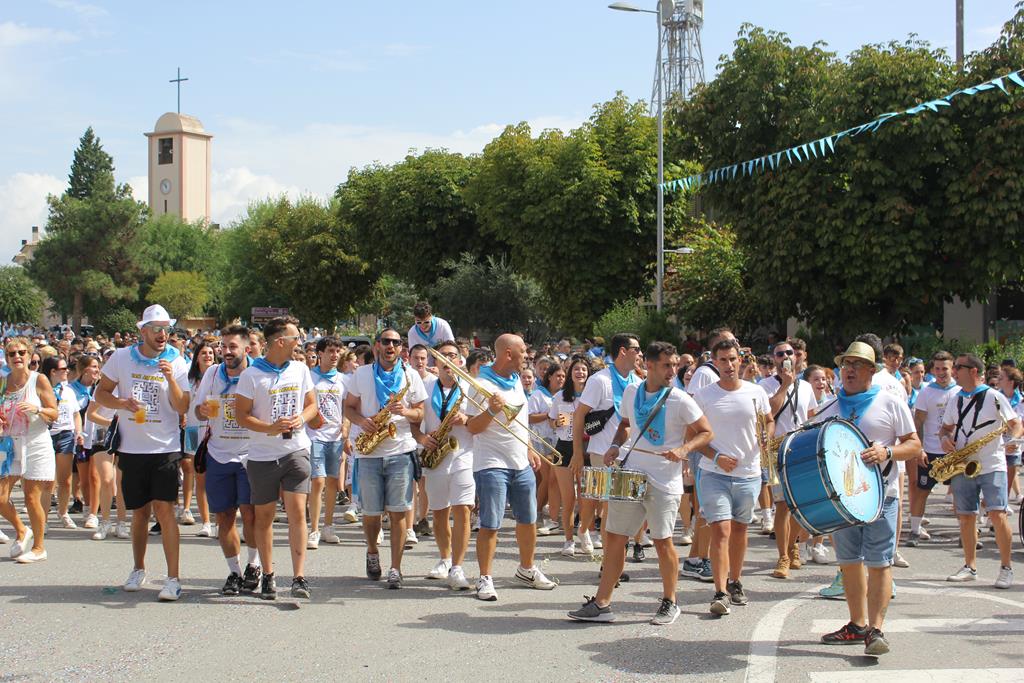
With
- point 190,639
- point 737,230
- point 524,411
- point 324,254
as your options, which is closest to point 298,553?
point 190,639

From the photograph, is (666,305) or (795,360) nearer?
(795,360)

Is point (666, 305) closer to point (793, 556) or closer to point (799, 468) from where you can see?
point (793, 556)

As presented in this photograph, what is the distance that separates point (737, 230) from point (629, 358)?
59.1ft

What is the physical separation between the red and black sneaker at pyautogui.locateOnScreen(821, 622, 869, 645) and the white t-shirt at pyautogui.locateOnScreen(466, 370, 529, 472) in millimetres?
2570

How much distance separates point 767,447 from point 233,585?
4.52 m

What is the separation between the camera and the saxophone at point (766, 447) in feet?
27.9

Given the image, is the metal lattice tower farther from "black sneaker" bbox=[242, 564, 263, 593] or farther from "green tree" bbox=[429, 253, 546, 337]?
"black sneaker" bbox=[242, 564, 263, 593]

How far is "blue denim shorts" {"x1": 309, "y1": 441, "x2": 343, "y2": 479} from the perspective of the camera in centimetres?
1084

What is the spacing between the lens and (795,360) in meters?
10.5

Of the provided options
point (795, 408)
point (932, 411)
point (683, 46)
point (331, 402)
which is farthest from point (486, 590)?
point (683, 46)

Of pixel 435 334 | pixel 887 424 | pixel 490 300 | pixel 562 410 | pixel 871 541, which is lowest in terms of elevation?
pixel 871 541

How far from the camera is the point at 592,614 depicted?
7469 millimetres

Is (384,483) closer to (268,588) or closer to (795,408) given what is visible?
(268,588)

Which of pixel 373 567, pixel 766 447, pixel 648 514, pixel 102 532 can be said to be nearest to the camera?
pixel 648 514
